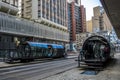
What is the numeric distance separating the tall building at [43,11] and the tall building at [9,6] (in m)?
15.7

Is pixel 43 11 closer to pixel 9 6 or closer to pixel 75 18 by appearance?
pixel 9 6

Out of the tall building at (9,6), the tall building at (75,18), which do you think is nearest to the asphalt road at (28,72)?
the tall building at (9,6)

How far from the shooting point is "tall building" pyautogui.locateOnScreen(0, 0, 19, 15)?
51244 millimetres

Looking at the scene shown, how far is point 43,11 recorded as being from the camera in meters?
75.9

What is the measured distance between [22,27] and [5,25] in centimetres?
769

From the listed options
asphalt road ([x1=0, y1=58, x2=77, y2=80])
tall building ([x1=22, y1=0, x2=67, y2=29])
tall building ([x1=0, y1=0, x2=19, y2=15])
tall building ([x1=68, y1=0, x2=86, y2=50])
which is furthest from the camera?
tall building ([x1=68, y1=0, x2=86, y2=50])

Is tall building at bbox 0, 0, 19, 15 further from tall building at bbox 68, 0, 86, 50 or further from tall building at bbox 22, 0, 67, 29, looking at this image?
tall building at bbox 68, 0, 86, 50

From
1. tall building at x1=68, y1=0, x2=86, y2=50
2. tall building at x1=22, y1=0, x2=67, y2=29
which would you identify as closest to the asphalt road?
tall building at x1=22, y1=0, x2=67, y2=29

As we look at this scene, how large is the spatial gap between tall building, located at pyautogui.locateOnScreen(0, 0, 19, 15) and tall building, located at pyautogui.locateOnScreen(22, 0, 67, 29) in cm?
1567

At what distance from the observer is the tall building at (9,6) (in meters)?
51.2

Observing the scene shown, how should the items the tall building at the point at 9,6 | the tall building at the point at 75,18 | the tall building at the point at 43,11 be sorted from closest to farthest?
the tall building at the point at 9,6 → the tall building at the point at 43,11 → the tall building at the point at 75,18

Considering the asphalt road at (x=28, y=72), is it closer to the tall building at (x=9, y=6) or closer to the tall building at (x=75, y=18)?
the tall building at (x=9, y=6)

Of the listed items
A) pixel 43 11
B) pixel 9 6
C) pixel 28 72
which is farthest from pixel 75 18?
pixel 28 72

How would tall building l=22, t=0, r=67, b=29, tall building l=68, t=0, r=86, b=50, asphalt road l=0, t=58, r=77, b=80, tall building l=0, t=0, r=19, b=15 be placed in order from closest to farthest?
asphalt road l=0, t=58, r=77, b=80 < tall building l=0, t=0, r=19, b=15 < tall building l=22, t=0, r=67, b=29 < tall building l=68, t=0, r=86, b=50
